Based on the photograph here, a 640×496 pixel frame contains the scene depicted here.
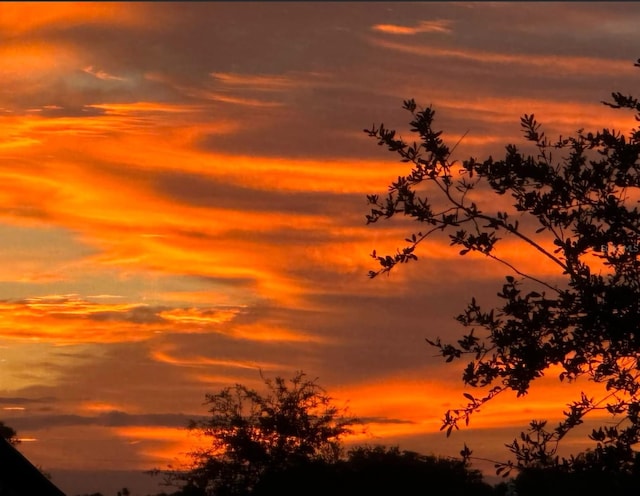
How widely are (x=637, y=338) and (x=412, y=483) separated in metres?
27.7

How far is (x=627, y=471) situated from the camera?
1411 centimetres

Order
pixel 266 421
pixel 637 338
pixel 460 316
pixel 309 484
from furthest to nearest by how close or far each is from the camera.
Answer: pixel 266 421
pixel 309 484
pixel 460 316
pixel 637 338

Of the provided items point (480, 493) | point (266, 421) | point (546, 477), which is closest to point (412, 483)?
point (480, 493)

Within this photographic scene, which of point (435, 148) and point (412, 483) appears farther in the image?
point (412, 483)

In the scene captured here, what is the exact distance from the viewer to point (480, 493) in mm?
39938

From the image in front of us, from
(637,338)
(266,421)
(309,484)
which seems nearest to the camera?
(637,338)

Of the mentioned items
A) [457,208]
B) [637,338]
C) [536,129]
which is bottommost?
[637,338]

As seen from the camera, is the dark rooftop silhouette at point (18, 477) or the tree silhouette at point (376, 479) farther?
the tree silhouette at point (376, 479)

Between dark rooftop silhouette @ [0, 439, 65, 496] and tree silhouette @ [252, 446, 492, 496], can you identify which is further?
tree silhouette @ [252, 446, 492, 496]

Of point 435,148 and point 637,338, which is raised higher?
point 435,148

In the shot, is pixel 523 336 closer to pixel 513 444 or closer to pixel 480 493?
pixel 513 444

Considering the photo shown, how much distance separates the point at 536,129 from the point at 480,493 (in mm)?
27438

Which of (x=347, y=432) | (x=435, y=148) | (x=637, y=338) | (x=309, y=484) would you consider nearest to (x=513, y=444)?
(x=637, y=338)

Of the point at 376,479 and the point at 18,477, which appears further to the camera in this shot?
the point at 376,479
